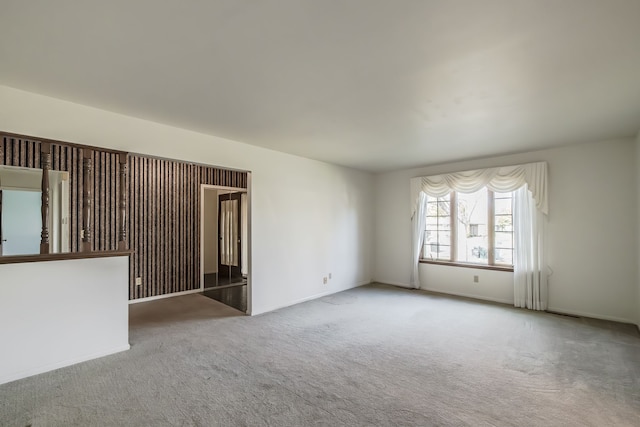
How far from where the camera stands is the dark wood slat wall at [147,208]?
450 cm

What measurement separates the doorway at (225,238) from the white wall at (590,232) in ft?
16.6

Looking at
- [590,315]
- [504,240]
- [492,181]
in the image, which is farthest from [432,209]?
[590,315]

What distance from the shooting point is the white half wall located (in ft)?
8.48

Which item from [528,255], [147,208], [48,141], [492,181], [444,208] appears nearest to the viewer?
[48,141]

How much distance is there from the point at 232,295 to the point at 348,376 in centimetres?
354

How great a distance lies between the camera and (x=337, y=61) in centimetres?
216

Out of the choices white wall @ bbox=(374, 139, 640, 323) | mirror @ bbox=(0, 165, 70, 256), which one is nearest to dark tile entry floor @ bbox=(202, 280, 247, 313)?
mirror @ bbox=(0, 165, 70, 256)

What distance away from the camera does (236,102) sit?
2898 mm

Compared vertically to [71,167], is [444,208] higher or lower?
lower

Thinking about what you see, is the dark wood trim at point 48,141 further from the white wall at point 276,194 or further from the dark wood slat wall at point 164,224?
the dark wood slat wall at point 164,224

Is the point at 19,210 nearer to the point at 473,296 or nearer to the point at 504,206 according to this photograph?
the point at 473,296

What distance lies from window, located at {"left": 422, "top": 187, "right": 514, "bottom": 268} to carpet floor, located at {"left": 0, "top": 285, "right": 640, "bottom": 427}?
137cm

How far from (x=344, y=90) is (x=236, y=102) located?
1055 millimetres

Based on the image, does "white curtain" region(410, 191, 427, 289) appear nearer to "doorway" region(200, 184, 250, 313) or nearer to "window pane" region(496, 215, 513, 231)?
"window pane" region(496, 215, 513, 231)
